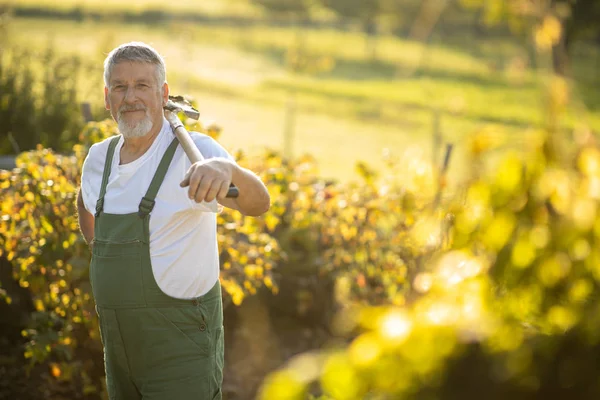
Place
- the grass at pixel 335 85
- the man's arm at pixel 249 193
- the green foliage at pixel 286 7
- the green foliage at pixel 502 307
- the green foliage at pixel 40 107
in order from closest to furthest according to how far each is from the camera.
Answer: the green foliage at pixel 502 307 → the man's arm at pixel 249 193 → the green foliage at pixel 40 107 → the grass at pixel 335 85 → the green foliage at pixel 286 7

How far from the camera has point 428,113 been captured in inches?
971

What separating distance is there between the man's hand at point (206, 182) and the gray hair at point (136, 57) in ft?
2.63

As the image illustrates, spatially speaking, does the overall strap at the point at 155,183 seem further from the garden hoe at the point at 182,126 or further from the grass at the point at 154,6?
the grass at the point at 154,6

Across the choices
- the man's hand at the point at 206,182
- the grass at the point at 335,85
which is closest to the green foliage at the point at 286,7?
the grass at the point at 335,85

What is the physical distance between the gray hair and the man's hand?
802 mm

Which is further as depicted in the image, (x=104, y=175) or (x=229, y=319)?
(x=229, y=319)

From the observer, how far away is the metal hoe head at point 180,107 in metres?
3.07

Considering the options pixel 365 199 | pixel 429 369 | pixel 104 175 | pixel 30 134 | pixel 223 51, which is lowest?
pixel 223 51

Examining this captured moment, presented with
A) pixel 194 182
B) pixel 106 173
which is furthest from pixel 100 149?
pixel 194 182

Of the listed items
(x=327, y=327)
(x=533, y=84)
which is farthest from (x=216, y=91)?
(x=327, y=327)

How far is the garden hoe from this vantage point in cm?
264

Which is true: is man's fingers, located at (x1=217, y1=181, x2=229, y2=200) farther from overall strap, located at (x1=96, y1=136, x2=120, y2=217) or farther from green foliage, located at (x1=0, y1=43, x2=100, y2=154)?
green foliage, located at (x1=0, y1=43, x2=100, y2=154)

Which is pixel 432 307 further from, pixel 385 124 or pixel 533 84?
pixel 533 84

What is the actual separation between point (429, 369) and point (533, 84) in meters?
34.4
